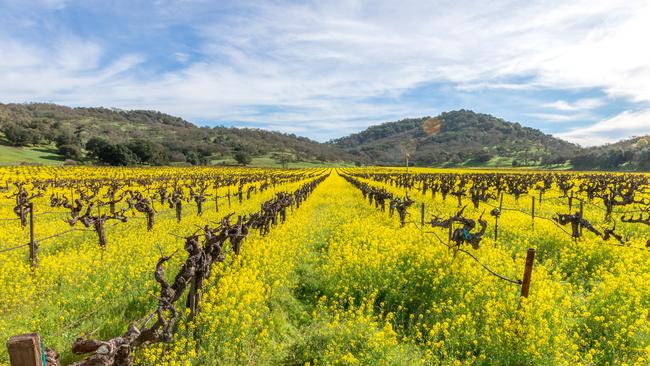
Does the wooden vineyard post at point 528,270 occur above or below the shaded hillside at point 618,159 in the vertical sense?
below

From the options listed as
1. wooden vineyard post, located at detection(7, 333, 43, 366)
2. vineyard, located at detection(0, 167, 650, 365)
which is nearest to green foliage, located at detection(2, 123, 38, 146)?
vineyard, located at detection(0, 167, 650, 365)

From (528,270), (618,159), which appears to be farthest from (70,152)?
(618,159)

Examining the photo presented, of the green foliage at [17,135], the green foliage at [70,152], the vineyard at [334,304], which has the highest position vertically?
the green foliage at [17,135]

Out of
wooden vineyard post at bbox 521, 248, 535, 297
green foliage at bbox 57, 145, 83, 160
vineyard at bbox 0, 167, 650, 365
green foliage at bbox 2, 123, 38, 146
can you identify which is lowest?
vineyard at bbox 0, 167, 650, 365

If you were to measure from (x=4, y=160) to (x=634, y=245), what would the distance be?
8717 centimetres

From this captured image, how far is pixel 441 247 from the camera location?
376 inches

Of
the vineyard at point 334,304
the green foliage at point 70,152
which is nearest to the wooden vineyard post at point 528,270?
the vineyard at point 334,304

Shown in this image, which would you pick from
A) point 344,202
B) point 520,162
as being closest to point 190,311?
A: point 344,202

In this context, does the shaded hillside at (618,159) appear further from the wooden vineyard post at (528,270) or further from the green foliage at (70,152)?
the green foliage at (70,152)

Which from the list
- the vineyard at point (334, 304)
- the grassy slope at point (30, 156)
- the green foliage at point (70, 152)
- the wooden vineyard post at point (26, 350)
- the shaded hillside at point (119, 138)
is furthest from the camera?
the shaded hillside at point (119, 138)

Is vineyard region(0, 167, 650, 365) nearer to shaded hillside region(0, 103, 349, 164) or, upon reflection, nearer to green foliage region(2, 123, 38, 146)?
shaded hillside region(0, 103, 349, 164)

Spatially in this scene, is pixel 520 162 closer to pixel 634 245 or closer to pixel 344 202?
pixel 344 202

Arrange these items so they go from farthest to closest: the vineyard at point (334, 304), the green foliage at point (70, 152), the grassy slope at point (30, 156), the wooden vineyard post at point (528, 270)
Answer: the green foliage at point (70, 152) < the grassy slope at point (30, 156) < the wooden vineyard post at point (528, 270) < the vineyard at point (334, 304)

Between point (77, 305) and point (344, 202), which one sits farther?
point (344, 202)
